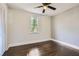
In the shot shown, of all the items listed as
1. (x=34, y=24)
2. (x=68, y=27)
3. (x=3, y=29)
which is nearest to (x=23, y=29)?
(x=34, y=24)

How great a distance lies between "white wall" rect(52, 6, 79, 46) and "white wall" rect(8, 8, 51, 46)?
332mm

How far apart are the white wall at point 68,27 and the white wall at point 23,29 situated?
0.33 meters

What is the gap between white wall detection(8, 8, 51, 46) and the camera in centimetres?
201

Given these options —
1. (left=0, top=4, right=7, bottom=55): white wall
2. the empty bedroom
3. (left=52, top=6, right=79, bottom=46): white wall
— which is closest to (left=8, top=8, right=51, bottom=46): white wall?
the empty bedroom

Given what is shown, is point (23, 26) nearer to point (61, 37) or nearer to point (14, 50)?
point (14, 50)

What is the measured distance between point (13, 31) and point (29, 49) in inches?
39.3

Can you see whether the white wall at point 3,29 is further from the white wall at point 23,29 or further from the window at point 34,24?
the window at point 34,24

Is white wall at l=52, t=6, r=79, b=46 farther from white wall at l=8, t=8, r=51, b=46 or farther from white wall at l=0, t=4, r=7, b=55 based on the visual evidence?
white wall at l=0, t=4, r=7, b=55

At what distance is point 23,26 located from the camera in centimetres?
218

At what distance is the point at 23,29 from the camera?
219 cm

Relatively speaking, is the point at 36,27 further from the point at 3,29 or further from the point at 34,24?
the point at 3,29

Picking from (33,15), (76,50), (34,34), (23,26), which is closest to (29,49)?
(34,34)

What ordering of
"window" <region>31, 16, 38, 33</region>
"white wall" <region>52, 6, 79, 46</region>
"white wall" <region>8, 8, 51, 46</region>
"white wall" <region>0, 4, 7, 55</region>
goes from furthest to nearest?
"white wall" <region>52, 6, 79, 46</region>
"window" <region>31, 16, 38, 33</region>
"white wall" <region>8, 8, 51, 46</region>
"white wall" <region>0, 4, 7, 55</region>

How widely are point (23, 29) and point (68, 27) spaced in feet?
5.12
